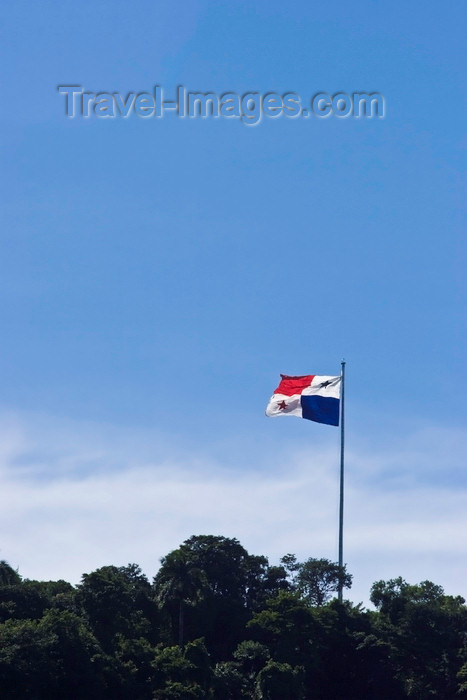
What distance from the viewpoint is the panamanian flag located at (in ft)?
250

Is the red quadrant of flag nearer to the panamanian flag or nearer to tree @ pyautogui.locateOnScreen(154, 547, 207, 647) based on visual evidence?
the panamanian flag

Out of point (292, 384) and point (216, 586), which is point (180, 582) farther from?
point (292, 384)

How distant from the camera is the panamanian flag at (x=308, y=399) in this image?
3004 inches

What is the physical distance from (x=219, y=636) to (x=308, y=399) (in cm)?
2922

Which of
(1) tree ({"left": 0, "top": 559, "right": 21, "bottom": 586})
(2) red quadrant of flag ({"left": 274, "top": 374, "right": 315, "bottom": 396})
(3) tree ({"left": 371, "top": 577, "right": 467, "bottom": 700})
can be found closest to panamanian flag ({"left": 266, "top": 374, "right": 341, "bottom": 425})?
(2) red quadrant of flag ({"left": 274, "top": 374, "right": 315, "bottom": 396})

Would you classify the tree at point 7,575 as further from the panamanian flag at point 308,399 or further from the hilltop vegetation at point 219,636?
the panamanian flag at point 308,399

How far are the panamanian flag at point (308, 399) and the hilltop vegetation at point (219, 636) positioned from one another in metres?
18.4

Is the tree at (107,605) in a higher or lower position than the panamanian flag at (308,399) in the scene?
lower

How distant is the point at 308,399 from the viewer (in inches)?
3039

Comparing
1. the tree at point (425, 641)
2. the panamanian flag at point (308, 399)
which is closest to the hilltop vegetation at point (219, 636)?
the tree at point (425, 641)

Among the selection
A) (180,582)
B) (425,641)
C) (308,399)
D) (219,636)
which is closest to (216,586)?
(219,636)

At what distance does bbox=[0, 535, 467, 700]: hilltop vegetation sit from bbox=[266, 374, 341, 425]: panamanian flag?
18421 mm

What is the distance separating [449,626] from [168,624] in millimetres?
26735

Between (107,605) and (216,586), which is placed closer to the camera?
(107,605)
